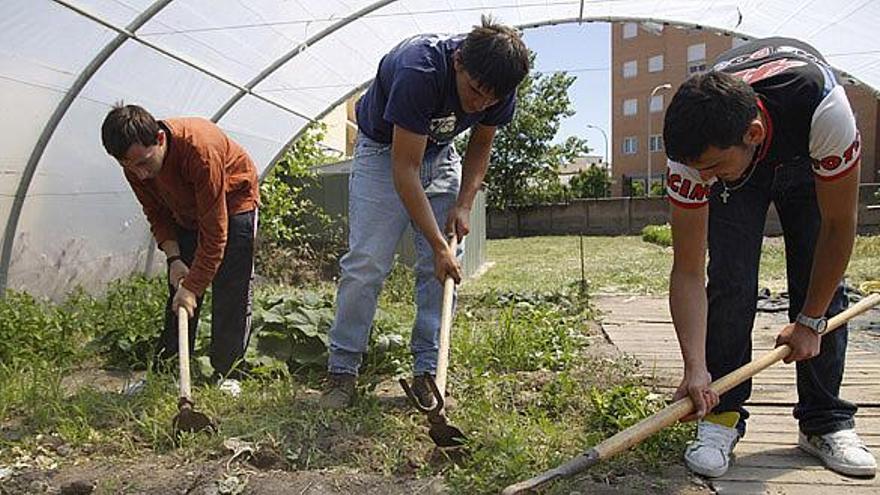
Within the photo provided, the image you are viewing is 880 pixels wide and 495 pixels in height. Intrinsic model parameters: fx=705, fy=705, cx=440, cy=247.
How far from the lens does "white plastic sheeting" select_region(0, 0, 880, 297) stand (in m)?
4.28

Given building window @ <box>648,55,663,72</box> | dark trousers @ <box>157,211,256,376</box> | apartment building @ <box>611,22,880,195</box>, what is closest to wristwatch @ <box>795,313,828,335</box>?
dark trousers @ <box>157,211,256,376</box>

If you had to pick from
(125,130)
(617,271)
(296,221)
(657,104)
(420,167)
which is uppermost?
(657,104)

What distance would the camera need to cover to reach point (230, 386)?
9.58 ft

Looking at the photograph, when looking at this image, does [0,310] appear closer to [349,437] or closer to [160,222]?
[160,222]

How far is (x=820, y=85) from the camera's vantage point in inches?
72.7

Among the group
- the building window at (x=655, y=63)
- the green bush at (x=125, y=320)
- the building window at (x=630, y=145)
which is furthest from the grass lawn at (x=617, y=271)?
the building window at (x=655, y=63)

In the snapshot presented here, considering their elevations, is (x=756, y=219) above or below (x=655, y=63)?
below

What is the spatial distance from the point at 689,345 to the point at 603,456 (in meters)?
0.48

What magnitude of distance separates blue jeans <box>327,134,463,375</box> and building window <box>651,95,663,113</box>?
31.8 metres

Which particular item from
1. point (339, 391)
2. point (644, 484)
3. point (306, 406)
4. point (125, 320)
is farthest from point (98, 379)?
point (644, 484)

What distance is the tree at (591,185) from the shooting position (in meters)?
26.0

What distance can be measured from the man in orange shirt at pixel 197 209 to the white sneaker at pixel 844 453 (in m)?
2.12

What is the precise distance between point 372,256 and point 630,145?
1288 inches

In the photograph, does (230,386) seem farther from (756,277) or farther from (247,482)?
(756,277)
